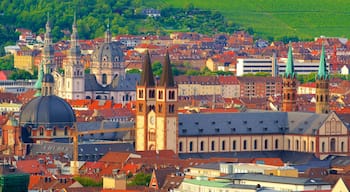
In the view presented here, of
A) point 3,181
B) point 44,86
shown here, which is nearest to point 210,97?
point 44,86

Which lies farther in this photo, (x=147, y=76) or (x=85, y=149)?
(x=147, y=76)

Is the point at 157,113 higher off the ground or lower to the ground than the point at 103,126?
higher

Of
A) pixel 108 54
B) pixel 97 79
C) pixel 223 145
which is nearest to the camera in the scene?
pixel 223 145

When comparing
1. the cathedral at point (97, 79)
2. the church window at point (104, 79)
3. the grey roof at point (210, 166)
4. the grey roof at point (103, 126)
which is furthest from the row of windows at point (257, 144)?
the church window at point (104, 79)

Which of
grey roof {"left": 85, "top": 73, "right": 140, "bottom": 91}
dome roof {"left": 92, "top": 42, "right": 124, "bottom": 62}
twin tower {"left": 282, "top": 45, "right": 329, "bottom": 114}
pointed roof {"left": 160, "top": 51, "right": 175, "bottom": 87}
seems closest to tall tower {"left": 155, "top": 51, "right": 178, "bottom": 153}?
pointed roof {"left": 160, "top": 51, "right": 175, "bottom": 87}

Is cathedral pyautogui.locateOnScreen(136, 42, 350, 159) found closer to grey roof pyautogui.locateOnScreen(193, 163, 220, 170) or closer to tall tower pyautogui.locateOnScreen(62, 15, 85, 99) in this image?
grey roof pyautogui.locateOnScreen(193, 163, 220, 170)

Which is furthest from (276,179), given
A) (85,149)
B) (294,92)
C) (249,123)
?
(294,92)

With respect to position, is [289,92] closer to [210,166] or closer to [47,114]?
[47,114]

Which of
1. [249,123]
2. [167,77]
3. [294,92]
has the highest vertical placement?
[167,77]
